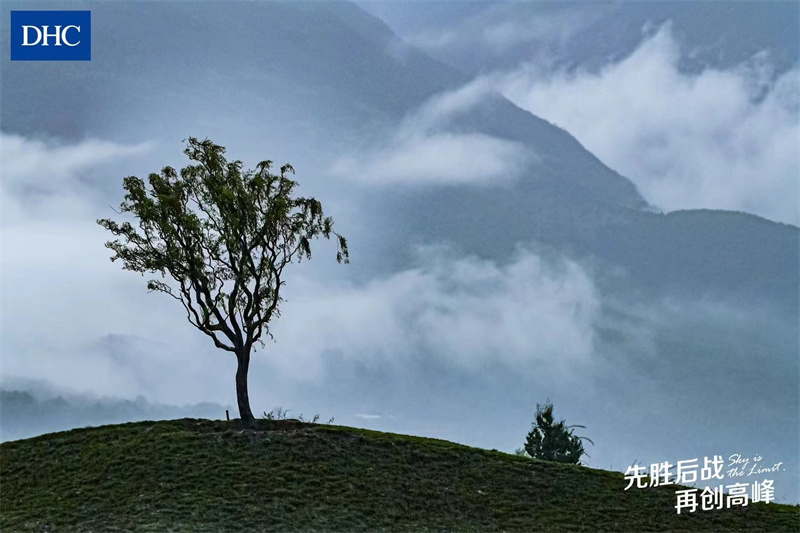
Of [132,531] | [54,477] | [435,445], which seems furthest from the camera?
[435,445]

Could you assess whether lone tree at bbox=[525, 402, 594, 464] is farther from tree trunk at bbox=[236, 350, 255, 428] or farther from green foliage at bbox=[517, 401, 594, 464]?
tree trunk at bbox=[236, 350, 255, 428]

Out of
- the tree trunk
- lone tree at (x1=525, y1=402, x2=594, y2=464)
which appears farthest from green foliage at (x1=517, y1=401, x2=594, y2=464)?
the tree trunk

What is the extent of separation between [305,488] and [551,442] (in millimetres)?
17524

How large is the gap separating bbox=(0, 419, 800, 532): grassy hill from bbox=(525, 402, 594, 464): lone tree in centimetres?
911

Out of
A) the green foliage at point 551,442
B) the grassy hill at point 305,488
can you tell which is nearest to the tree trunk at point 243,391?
the grassy hill at point 305,488

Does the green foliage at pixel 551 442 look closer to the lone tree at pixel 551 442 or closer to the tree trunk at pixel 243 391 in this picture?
the lone tree at pixel 551 442

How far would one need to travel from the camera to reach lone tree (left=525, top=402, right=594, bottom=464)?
1697 inches

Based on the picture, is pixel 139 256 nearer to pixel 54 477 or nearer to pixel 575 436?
pixel 54 477

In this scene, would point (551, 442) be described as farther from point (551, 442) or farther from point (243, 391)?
point (243, 391)

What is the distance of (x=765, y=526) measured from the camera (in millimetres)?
29484

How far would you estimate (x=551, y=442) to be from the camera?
143ft

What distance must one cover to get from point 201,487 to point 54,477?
6.31 meters

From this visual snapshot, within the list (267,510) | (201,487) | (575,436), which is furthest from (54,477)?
(575,436)

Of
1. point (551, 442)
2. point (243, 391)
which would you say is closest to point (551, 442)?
point (551, 442)
